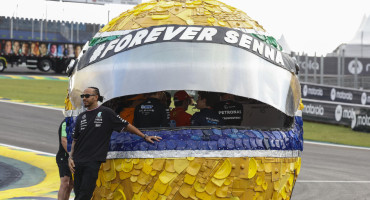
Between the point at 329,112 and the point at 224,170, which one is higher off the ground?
the point at 224,170

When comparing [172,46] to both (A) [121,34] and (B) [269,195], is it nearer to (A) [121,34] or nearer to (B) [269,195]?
(A) [121,34]

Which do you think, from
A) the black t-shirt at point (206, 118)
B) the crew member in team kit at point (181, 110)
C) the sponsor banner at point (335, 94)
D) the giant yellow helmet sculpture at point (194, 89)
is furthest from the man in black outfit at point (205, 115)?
the sponsor banner at point (335, 94)

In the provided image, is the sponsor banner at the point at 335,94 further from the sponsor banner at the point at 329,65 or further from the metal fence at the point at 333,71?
the sponsor banner at the point at 329,65

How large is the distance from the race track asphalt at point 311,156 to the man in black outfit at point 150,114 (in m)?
4.97

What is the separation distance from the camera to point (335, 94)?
2439cm

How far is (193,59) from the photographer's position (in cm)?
605

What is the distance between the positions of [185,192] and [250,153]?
65 centimetres

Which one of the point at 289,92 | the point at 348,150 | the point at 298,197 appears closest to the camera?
the point at 289,92

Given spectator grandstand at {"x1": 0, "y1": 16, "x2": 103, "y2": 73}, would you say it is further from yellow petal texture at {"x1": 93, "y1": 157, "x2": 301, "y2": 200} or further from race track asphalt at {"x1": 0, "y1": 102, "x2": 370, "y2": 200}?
yellow petal texture at {"x1": 93, "y1": 157, "x2": 301, "y2": 200}

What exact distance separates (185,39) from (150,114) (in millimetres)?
759

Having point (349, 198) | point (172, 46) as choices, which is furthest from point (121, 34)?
point (349, 198)

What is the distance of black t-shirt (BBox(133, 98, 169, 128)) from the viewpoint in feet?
20.6

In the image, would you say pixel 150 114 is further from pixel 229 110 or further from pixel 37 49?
pixel 37 49

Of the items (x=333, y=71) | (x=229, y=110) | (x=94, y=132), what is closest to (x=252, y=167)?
(x=229, y=110)
